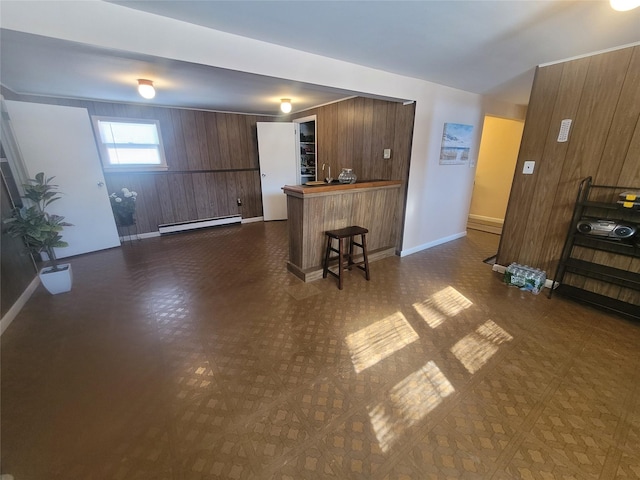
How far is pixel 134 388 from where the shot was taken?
64.7 inches

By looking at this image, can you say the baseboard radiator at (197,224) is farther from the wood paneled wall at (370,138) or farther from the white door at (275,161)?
the wood paneled wall at (370,138)

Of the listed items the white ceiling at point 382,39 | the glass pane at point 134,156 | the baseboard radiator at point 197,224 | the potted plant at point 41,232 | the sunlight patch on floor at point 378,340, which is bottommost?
the sunlight patch on floor at point 378,340

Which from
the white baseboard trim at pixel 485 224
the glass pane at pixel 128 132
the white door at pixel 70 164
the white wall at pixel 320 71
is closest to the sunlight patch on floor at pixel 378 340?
the white wall at pixel 320 71

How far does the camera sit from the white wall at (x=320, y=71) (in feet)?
4.66

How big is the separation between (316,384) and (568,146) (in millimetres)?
3224

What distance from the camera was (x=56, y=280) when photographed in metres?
2.70

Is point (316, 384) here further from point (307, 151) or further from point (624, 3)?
point (307, 151)

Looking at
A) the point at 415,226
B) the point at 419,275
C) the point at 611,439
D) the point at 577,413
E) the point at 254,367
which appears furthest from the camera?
the point at 415,226

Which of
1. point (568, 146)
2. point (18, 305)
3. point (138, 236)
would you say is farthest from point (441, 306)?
point (138, 236)

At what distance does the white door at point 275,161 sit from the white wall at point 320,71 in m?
2.81

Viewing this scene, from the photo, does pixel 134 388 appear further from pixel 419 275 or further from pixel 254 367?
pixel 419 275

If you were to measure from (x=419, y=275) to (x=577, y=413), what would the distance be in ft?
5.95

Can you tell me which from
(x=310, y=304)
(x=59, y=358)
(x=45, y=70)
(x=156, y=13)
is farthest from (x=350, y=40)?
(x=59, y=358)

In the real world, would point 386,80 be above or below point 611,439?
above
